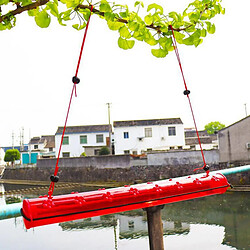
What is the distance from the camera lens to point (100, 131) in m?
30.4

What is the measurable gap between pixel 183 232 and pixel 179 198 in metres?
6.78

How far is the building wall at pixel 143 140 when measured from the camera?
89.9 ft

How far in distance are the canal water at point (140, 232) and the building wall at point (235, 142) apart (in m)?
4.26

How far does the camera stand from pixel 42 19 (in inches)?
59.4

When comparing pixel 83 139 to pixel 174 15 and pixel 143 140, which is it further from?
pixel 174 15

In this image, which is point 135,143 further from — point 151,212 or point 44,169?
point 151,212

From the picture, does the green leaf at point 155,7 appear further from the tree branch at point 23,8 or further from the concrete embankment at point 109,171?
the concrete embankment at point 109,171

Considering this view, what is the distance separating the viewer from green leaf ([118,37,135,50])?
5.62ft

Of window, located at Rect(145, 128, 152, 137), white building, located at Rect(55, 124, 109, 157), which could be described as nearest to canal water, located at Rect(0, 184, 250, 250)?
window, located at Rect(145, 128, 152, 137)

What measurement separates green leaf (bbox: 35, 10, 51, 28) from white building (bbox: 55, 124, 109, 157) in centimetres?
2775

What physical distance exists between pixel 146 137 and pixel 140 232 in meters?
19.6

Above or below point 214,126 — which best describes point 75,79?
below

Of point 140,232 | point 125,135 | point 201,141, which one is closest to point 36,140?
point 125,135

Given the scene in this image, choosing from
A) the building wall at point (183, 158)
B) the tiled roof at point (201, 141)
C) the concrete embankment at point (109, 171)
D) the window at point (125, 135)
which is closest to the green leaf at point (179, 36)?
the concrete embankment at point (109, 171)
